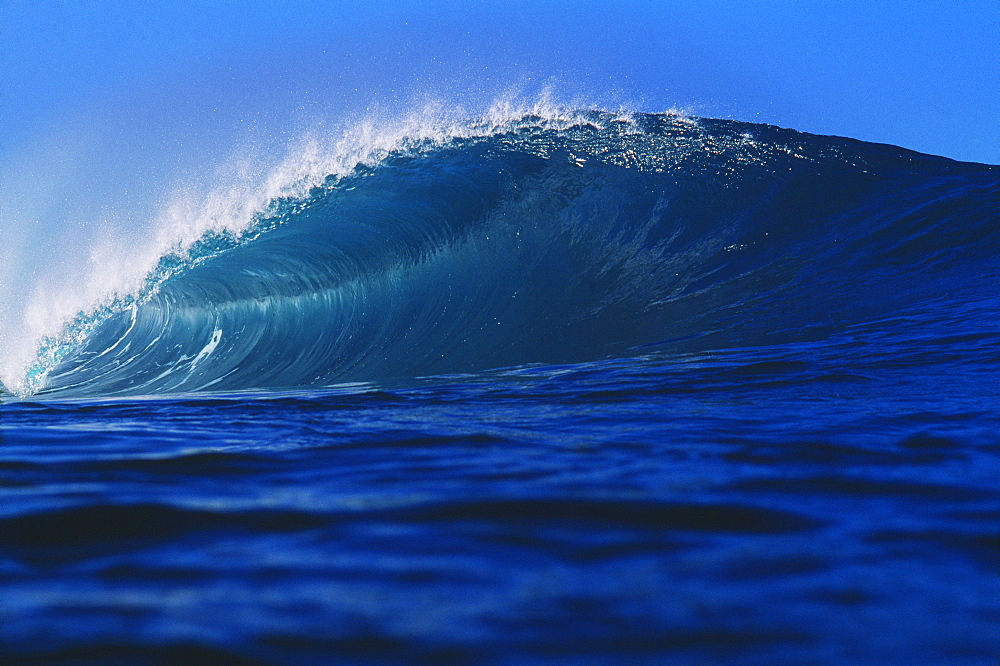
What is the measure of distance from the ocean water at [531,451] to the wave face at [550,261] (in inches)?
2.2

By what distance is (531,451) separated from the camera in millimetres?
2531

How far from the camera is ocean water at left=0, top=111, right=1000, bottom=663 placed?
1.24 metres

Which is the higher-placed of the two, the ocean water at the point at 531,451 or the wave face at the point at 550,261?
the wave face at the point at 550,261

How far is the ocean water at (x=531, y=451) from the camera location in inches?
48.8

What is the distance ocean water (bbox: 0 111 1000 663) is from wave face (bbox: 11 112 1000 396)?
2.2 inches

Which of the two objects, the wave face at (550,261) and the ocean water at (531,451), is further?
the wave face at (550,261)

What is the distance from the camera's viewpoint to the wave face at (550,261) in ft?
22.4

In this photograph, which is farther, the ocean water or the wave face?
the wave face

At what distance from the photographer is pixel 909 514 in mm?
1812

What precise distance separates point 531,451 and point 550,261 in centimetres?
609

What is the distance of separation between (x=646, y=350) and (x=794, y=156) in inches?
225

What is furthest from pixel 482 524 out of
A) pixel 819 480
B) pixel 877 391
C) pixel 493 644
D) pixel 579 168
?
pixel 579 168

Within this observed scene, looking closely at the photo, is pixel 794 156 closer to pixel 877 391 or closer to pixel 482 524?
pixel 877 391

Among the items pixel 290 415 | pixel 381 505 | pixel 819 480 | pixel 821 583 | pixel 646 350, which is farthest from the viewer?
pixel 646 350
